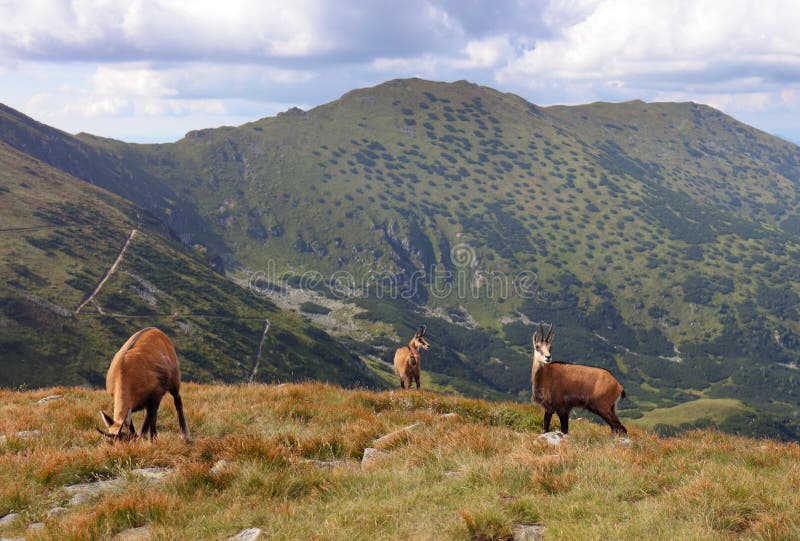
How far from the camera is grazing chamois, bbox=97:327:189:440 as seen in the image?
10727mm

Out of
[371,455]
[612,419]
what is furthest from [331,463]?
[612,419]

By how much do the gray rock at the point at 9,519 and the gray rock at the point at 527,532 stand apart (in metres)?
7.06

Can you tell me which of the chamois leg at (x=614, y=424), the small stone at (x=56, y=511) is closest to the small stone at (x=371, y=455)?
the small stone at (x=56, y=511)

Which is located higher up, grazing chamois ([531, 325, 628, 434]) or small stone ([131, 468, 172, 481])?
small stone ([131, 468, 172, 481])

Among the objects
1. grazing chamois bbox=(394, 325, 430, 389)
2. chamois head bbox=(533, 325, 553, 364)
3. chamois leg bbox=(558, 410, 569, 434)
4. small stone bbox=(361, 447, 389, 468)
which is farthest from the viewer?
grazing chamois bbox=(394, 325, 430, 389)

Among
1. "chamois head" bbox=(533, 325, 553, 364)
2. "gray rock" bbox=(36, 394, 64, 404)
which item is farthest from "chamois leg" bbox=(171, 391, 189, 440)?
"chamois head" bbox=(533, 325, 553, 364)

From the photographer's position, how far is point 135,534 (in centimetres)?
741

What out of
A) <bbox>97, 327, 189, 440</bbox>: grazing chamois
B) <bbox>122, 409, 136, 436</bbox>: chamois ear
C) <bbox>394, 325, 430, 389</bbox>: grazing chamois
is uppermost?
<bbox>97, 327, 189, 440</bbox>: grazing chamois

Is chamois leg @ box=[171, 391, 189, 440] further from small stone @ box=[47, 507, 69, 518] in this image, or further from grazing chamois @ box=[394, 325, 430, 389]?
grazing chamois @ box=[394, 325, 430, 389]

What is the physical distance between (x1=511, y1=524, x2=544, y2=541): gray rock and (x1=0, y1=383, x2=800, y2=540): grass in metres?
0.11

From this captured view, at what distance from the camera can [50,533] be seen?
733 centimetres

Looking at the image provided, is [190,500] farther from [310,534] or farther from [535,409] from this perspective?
[535,409]

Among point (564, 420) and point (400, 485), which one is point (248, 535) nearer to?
point (400, 485)

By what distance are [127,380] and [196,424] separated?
9.40 ft
